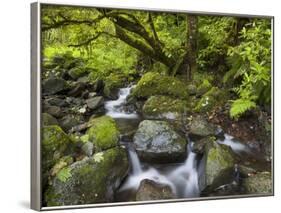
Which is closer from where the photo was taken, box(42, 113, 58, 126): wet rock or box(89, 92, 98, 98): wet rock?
box(42, 113, 58, 126): wet rock

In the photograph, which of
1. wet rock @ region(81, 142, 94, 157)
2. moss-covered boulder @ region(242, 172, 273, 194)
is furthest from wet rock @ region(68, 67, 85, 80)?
moss-covered boulder @ region(242, 172, 273, 194)

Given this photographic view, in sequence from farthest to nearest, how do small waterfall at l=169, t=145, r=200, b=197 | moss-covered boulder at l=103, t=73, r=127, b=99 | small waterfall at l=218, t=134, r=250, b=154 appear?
small waterfall at l=218, t=134, r=250, b=154 < small waterfall at l=169, t=145, r=200, b=197 < moss-covered boulder at l=103, t=73, r=127, b=99

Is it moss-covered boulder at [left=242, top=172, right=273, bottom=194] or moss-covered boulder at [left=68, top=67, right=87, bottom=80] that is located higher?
moss-covered boulder at [left=68, top=67, right=87, bottom=80]

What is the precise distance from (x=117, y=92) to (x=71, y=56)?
0.44 meters

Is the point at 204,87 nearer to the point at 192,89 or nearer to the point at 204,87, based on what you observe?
the point at 204,87

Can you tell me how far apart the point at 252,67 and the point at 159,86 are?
89 centimetres

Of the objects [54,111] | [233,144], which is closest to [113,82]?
[54,111]

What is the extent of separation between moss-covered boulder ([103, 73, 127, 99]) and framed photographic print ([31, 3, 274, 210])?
1 cm

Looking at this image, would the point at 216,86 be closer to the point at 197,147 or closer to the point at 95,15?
the point at 197,147

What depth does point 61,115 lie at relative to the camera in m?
5.18

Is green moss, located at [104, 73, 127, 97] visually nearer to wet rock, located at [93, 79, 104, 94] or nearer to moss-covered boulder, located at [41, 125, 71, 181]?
wet rock, located at [93, 79, 104, 94]

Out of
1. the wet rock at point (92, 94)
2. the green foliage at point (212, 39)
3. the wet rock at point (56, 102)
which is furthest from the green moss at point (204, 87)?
the wet rock at point (56, 102)

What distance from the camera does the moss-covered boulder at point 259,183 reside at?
19.1 feet

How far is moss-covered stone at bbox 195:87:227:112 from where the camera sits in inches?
223
